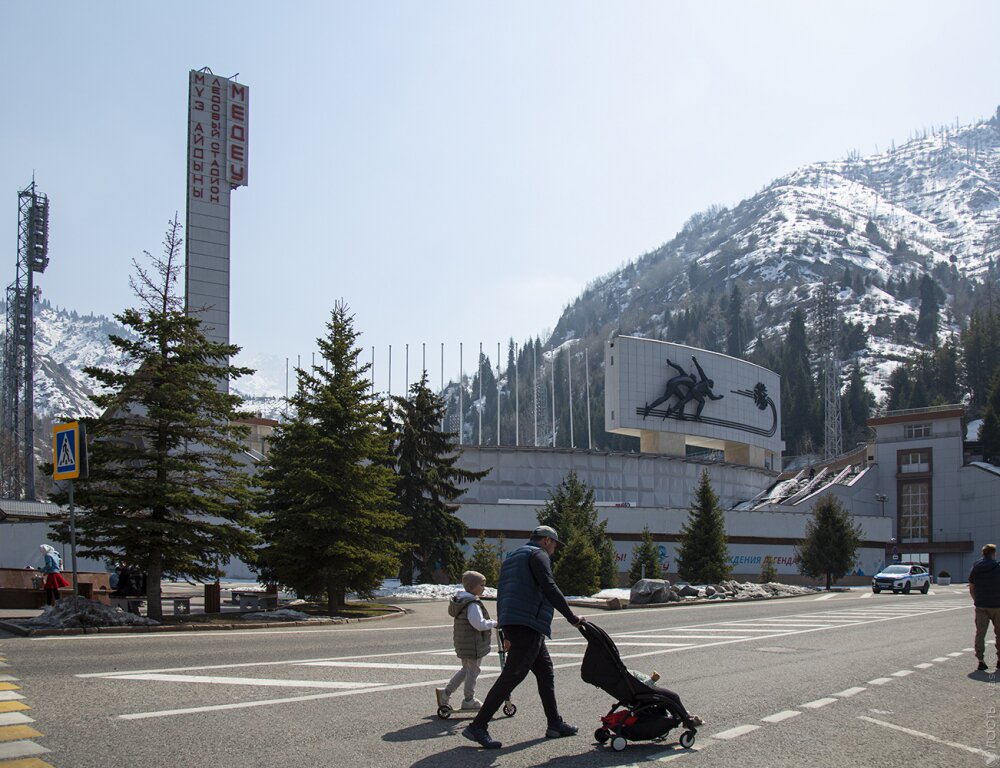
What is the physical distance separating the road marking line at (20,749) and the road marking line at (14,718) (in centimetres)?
86

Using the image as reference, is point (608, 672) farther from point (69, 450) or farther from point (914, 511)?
point (914, 511)

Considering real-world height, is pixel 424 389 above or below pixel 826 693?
above

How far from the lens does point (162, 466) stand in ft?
70.0

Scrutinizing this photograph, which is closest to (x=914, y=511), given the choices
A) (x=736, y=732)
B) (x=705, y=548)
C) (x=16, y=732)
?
(x=705, y=548)

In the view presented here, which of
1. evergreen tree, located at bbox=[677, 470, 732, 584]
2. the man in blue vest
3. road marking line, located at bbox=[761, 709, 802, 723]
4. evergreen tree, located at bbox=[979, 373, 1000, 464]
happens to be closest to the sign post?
the man in blue vest

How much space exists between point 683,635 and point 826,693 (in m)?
8.41

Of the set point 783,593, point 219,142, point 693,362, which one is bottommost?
point 783,593

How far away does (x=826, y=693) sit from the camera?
36.3 ft

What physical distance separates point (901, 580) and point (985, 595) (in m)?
33.6

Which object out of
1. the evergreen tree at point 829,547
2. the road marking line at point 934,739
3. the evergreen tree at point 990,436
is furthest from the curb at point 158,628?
the evergreen tree at point 990,436

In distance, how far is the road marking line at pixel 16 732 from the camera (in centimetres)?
789

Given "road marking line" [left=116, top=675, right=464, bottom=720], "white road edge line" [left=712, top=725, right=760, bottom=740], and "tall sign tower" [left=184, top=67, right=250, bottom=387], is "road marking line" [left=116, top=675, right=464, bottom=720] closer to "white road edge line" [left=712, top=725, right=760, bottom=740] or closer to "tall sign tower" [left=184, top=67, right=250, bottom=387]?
"white road edge line" [left=712, top=725, right=760, bottom=740]

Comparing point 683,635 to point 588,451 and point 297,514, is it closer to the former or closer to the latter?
point 297,514

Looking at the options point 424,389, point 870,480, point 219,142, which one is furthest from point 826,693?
point 870,480
